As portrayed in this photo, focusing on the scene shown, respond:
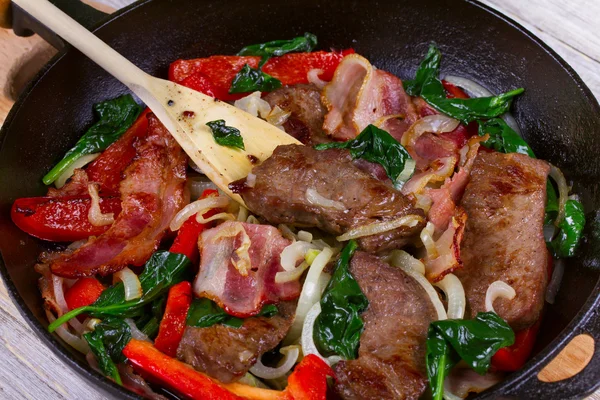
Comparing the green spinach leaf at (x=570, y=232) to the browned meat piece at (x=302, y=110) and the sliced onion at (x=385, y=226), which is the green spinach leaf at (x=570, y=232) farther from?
the browned meat piece at (x=302, y=110)

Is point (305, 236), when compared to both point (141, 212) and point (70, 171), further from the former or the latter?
point (70, 171)

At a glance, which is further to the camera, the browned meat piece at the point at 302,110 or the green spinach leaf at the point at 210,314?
the browned meat piece at the point at 302,110

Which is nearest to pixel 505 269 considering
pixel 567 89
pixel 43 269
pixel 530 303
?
pixel 530 303

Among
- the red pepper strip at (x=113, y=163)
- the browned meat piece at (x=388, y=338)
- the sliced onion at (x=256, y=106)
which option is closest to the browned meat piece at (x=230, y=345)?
the browned meat piece at (x=388, y=338)

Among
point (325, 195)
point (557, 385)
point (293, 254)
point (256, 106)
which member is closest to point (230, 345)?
point (293, 254)

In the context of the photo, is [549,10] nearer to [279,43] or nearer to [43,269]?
[279,43]

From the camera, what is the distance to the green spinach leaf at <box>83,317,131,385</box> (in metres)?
3.31

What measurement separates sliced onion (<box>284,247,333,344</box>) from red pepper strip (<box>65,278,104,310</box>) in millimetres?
1151

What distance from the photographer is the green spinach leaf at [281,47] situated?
15.1ft

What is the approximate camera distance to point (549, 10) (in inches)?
214

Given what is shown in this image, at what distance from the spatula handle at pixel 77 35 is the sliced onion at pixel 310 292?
5.41 feet

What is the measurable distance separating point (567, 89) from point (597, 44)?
1608mm

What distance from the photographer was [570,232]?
3732 mm

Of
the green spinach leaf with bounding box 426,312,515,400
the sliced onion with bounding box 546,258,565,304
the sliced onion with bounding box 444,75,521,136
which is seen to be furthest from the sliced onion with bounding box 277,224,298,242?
the sliced onion with bounding box 444,75,521,136
